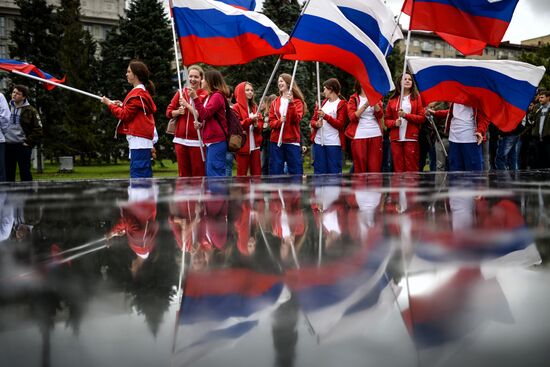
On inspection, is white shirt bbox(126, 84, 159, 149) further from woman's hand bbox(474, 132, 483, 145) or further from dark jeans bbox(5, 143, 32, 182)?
woman's hand bbox(474, 132, 483, 145)

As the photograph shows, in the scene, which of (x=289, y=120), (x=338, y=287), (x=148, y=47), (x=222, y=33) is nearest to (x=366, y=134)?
(x=289, y=120)

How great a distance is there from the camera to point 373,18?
6973 mm

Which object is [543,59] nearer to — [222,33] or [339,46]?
[339,46]

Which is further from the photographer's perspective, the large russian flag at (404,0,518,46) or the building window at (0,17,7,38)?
the building window at (0,17,7,38)

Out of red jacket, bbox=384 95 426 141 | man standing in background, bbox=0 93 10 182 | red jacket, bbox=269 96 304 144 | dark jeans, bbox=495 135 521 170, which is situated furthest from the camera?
dark jeans, bbox=495 135 521 170

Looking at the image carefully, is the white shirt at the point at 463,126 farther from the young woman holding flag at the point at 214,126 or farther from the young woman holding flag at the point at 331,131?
the young woman holding flag at the point at 214,126

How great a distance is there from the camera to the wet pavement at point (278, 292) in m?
0.48

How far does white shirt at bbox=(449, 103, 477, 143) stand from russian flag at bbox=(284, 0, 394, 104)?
4.26 ft

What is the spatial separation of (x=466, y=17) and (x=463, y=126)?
1389 mm

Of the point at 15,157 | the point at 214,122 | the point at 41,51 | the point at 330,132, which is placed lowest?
the point at 15,157

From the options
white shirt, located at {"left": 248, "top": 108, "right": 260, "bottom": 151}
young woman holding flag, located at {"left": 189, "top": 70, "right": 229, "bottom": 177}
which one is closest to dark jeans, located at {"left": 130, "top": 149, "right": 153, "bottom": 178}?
young woman holding flag, located at {"left": 189, "top": 70, "right": 229, "bottom": 177}

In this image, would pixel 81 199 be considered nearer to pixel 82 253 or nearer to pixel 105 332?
pixel 82 253

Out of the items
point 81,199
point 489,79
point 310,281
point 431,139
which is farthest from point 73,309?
point 431,139

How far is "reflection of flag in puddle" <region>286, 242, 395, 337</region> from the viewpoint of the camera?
1.90ft
